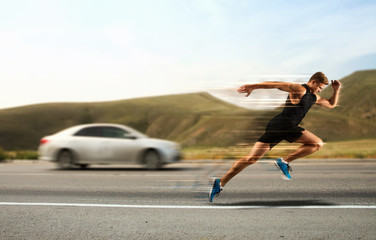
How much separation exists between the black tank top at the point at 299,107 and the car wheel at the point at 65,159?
38.2ft

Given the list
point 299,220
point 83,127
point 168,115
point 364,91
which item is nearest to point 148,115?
point 168,115

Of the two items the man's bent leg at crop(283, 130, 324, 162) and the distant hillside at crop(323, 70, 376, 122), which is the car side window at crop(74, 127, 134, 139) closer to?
the man's bent leg at crop(283, 130, 324, 162)

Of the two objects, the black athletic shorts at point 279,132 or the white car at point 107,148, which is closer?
the black athletic shorts at point 279,132

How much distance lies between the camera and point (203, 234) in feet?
15.2

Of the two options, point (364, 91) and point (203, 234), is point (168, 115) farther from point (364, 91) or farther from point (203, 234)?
point (203, 234)

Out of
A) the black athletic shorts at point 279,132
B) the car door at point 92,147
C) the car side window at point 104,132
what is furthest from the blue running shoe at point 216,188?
the car side window at point 104,132

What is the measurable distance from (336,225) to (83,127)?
10472mm

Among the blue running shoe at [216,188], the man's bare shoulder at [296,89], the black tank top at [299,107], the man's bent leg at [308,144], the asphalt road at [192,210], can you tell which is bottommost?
the asphalt road at [192,210]

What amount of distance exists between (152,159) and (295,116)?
1072 centimetres

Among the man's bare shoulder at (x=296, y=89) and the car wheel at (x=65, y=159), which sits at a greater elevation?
the man's bare shoulder at (x=296, y=89)

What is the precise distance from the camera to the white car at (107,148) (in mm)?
12727

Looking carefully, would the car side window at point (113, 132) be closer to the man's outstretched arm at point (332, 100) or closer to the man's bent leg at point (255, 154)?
the man's bent leg at point (255, 154)

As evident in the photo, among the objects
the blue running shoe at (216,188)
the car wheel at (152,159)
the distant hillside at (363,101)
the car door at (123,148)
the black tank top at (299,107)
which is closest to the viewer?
the black tank top at (299,107)

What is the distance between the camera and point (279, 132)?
2.76 metres
